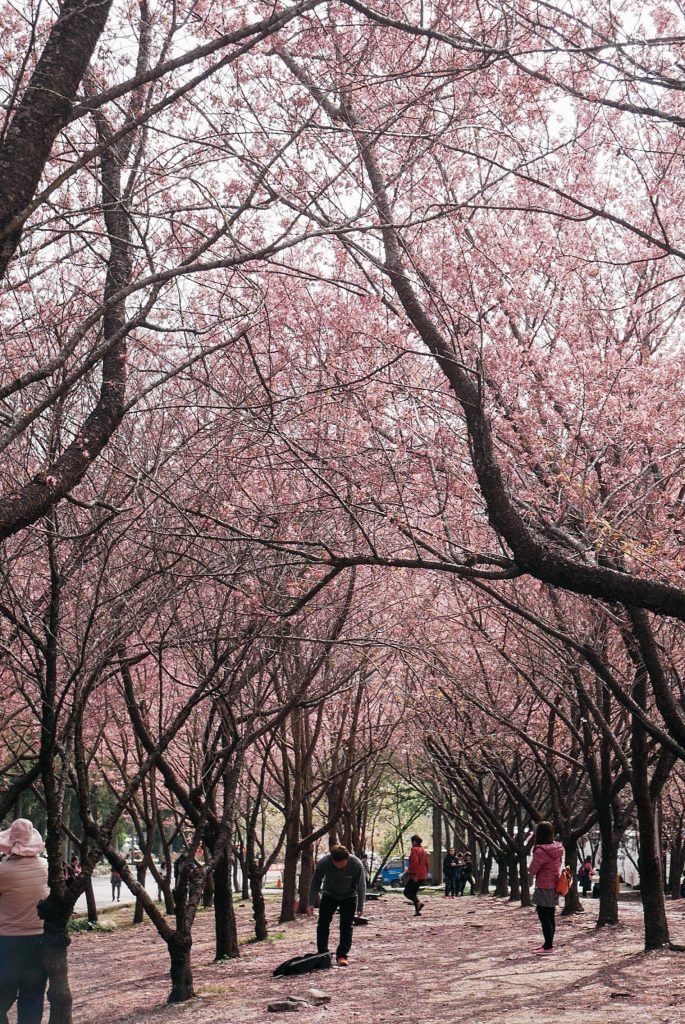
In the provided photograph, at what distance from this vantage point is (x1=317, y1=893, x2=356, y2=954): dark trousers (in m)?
12.6

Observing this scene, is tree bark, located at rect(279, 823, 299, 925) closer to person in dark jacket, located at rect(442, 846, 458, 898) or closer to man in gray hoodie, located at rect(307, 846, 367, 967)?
man in gray hoodie, located at rect(307, 846, 367, 967)

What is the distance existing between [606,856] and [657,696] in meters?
7.20

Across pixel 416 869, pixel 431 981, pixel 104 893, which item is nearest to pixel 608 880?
pixel 431 981

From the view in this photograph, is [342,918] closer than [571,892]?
Yes

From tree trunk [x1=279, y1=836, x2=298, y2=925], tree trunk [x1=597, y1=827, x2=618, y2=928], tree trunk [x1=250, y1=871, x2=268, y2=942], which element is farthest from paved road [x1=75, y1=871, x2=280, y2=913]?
tree trunk [x1=597, y1=827, x2=618, y2=928]

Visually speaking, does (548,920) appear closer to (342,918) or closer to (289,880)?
(342,918)

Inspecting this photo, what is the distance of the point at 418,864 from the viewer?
78.0 feet

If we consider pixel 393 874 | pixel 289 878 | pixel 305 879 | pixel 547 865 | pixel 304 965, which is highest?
pixel 547 865

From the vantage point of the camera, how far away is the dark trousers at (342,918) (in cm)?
1259

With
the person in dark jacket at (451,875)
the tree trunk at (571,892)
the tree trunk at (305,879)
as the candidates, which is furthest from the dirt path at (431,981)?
the person in dark jacket at (451,875)

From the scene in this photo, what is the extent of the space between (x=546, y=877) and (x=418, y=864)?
34.9 feet

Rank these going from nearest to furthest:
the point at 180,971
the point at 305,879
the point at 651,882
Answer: the point at 180,971 → the point at 651,882 → the point at 305,879

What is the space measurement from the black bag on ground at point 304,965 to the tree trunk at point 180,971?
4.90ft

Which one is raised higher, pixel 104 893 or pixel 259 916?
pixel 259 916
